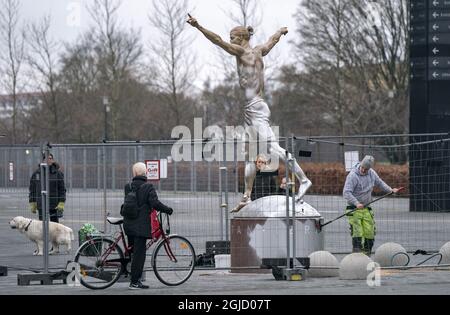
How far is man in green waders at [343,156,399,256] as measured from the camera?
58.7ft

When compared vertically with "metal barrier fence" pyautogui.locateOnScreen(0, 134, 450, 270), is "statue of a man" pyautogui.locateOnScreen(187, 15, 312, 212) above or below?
above

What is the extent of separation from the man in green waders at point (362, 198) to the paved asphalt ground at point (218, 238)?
585 millimetres

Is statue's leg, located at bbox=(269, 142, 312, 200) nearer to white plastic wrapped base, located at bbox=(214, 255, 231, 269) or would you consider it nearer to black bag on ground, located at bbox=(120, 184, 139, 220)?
white plastic wrapped base, located at bbox=(214, 255, 231, 269)

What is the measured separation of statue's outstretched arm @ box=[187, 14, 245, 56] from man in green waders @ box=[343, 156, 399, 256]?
269 centimetres

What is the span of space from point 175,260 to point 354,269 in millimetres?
2489

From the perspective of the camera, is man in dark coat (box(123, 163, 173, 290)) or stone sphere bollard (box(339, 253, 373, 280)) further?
stone sphere bollard (box(339, 253, 373, 280))

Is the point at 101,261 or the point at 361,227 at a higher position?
the point at 361,227

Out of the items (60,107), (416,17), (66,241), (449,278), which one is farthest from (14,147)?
(60,107)

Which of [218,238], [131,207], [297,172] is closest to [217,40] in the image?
[297,172]

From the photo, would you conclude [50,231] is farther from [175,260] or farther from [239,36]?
[175,260]

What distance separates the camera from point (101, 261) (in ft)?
48.3

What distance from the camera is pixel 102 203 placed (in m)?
18.0

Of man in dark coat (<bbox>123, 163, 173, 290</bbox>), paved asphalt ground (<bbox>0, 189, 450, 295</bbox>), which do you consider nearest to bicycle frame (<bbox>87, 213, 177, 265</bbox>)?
man in dark coat (<bbox>123, 163, 173, 290</bbox>)

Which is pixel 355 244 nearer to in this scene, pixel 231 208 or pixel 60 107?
pixel 231 208
